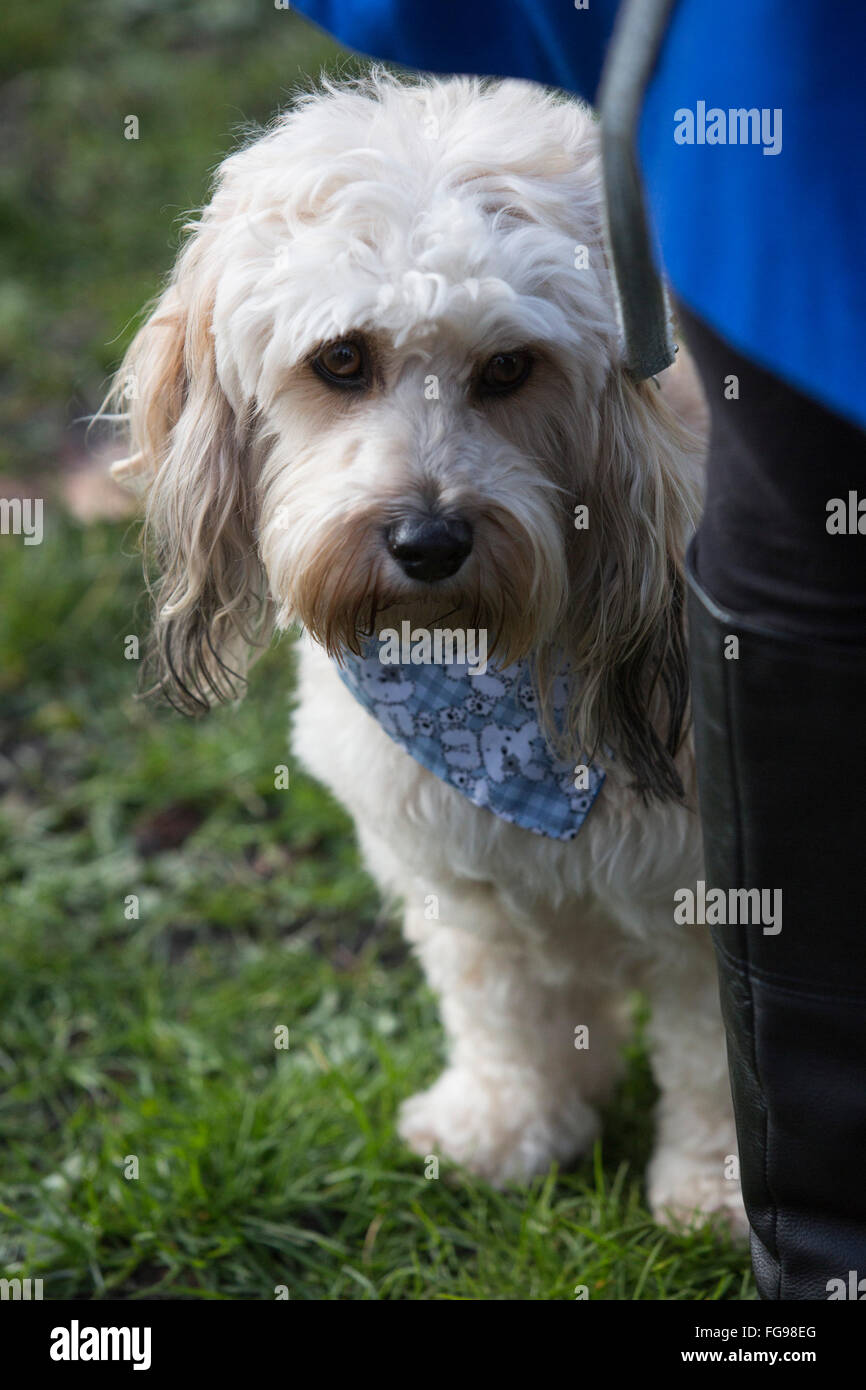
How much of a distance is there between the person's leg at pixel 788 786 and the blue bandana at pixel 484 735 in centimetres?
39

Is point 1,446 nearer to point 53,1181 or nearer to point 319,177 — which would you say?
point 53,1181

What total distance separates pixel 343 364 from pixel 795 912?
914 millimetres

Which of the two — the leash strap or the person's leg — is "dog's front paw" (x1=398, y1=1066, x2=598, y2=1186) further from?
the leash strap

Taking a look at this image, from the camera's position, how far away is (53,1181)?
2.53m

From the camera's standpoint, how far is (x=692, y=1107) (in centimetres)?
245

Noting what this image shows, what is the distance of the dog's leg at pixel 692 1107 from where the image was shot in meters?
2.32

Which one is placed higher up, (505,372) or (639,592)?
(505,372)

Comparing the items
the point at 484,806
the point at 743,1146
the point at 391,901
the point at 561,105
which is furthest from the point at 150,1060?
the point at 561,105

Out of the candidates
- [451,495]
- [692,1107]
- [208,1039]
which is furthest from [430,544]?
[208,1039]

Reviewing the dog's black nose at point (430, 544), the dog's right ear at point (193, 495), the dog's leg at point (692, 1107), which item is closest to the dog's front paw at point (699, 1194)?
the dog's leg at point (692, 1107)

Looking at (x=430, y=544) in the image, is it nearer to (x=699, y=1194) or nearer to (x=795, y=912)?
(x=795, y=912)

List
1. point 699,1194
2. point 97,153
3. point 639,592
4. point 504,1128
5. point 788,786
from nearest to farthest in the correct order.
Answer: point 788,786 → point 639,592 → point 699,1194 → point 504,1128 → point 97,153

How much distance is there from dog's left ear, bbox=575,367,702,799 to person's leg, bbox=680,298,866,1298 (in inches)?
13.9

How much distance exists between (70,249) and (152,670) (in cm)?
322
